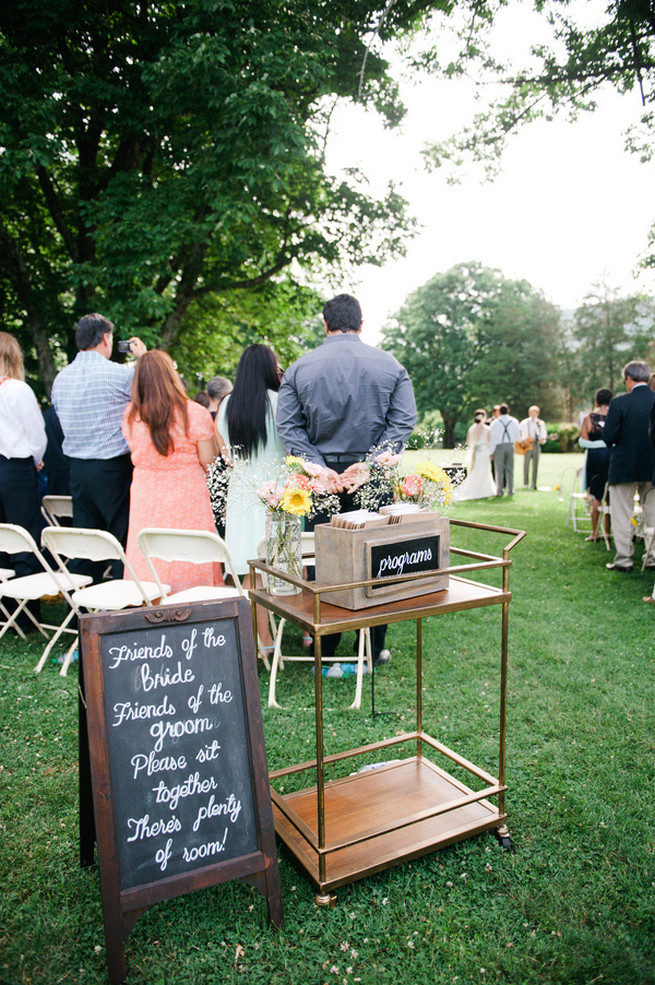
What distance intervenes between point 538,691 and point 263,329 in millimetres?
10209

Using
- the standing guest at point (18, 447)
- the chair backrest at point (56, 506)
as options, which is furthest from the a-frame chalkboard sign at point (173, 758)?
the chair backrest at point (56, 506)

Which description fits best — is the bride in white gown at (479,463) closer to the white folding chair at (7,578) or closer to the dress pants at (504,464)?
the dress pants at (504,464)

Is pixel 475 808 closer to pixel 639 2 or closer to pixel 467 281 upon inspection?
pixel 639 2

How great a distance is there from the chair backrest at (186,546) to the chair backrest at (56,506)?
1.66 metres

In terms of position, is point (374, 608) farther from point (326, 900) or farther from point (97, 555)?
point (97, 555)

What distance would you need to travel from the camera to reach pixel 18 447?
4.17m

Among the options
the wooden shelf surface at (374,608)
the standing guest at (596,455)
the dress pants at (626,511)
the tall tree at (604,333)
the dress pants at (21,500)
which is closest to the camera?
the wooden shelf surface at (374,608)

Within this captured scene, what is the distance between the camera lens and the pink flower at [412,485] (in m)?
2.16

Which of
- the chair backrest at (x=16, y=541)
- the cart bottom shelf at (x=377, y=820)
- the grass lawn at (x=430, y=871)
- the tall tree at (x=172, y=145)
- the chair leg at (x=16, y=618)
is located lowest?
the grass lawn at (x=430, y=871)

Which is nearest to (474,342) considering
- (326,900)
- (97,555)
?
(97,555)

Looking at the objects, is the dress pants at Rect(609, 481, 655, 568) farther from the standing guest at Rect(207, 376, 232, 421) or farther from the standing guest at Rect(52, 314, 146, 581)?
the standing guest at Rect(52, 314, 146, 581)

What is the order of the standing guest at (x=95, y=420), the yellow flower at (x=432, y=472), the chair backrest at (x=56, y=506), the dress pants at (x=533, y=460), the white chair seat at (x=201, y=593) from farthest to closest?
1. the dress pants at (x=533, y=460)
2. the chair backrest at (x=56, y=506)
3. the standing guest at (x=95, y=420)
4. the white chair seat at (x=201, y=593)
5. the yellow flower at (x=432, y=472)

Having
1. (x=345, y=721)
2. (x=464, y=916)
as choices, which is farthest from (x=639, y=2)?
(x=464, y=916)

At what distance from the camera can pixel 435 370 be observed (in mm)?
38625
